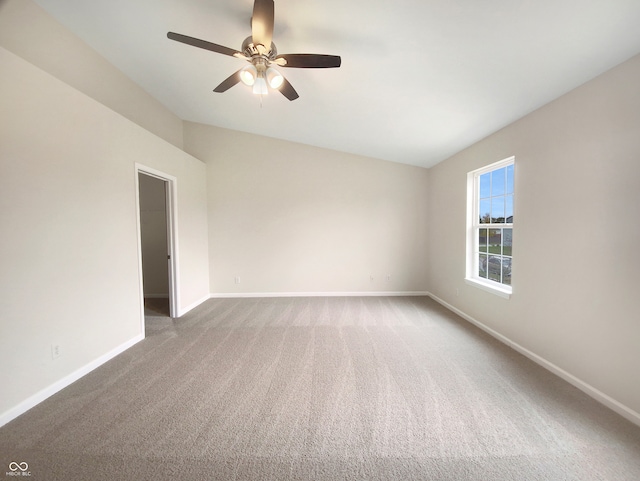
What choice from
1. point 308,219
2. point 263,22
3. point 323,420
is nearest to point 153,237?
point 308,219

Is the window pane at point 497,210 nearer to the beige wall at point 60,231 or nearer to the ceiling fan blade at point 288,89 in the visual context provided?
the ceiling fan blade at point 288,89

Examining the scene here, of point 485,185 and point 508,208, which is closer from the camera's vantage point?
point 508,208

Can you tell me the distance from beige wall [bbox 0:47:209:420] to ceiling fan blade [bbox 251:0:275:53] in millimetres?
1675

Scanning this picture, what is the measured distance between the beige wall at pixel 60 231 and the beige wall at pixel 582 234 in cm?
420

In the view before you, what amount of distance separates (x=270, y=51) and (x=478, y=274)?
3.66 meters

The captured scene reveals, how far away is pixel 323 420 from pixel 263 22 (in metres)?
2.76

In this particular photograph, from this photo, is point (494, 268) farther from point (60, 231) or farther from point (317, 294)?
point (60, 231)

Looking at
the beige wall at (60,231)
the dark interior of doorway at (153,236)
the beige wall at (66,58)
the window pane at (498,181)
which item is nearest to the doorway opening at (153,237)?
the dark interior of doorway at (153,236)

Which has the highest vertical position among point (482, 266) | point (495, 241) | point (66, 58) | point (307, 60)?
point (66, 58)

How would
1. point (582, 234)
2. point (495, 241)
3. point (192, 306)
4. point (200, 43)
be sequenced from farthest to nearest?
point (192, 306) < point (495, 241) < point (582, 234) < point (200, 43)

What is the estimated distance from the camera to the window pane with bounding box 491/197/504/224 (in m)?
2.91

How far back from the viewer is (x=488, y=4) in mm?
1414

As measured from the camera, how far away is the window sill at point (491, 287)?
2715 millimetres

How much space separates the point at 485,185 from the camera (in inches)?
127
